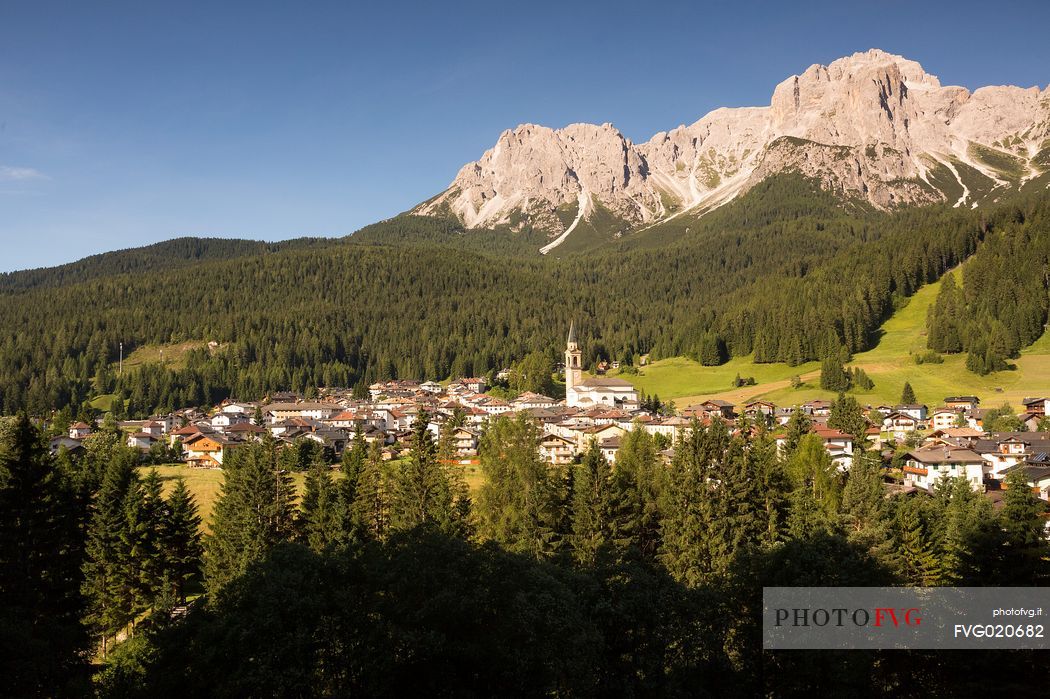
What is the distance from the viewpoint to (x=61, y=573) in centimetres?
3334

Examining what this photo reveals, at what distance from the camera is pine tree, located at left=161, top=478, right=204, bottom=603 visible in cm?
4647

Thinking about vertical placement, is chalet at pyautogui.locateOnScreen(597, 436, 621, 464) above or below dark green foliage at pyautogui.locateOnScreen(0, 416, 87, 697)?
below

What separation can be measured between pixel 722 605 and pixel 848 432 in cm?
6132

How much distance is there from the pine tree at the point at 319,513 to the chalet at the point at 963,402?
89.7m

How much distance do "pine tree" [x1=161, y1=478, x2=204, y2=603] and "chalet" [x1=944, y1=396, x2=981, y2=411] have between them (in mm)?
97935

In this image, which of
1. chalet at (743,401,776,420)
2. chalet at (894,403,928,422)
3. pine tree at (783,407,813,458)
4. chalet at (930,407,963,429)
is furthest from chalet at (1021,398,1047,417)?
pine tree at (783,407,813,458)

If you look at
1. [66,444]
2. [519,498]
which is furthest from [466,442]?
[66,444]

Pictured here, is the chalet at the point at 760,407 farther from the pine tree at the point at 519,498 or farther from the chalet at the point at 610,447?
the pine tree at the point at 519,498

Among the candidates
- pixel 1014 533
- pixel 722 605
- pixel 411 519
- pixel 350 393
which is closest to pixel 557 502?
pixel 411 519

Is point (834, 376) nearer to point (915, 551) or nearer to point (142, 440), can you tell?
point (915, 551)

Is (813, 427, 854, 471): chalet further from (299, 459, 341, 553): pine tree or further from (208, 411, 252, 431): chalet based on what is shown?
(208, 411, 252, 431): chalet

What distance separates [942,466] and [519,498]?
41.8 m

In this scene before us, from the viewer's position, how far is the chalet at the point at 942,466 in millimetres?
65250

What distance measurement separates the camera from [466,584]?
74.9 feet
